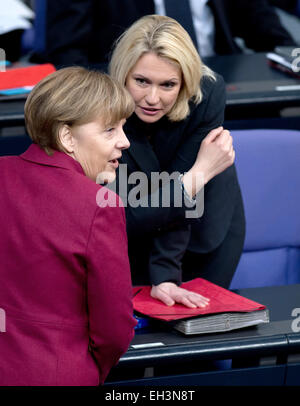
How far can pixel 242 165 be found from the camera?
8.01 feet

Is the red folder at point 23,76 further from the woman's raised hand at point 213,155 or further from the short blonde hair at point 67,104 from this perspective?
the short blonde hair at point 67,104

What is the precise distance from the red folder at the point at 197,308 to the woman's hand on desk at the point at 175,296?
0.01 metres

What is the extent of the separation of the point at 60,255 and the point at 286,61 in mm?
1994

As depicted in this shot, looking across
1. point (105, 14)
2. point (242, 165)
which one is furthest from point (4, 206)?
point (105, 14)

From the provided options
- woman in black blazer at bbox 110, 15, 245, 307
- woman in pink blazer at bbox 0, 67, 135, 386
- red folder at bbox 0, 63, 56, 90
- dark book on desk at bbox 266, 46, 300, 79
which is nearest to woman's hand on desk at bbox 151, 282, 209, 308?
woman in black blazer at bbox 110, 15, 245, 307

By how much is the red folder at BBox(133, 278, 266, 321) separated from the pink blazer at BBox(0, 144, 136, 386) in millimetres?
344

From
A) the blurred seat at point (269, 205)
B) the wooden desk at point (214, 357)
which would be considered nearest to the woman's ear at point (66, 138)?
the wooden desk at point (214, 357)

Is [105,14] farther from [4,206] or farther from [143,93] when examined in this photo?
[4,206]

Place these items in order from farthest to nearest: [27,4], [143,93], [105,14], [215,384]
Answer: [27,4] → [105,14] → [143,93] → [215,384]

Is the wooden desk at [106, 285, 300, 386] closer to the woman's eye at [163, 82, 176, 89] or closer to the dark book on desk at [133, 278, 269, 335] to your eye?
the dark book on desk at [133, 278, 269, 335]

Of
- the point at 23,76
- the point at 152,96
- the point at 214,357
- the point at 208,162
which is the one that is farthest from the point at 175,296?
the point at 23,76

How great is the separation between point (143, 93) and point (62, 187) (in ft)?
2.00

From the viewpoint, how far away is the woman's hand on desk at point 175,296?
70.5 inches

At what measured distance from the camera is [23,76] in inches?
109
